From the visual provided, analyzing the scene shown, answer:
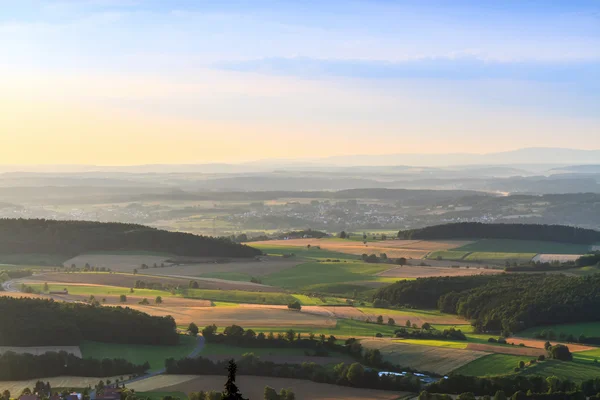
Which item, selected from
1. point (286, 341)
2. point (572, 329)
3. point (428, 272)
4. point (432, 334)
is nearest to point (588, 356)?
point (432, 334)

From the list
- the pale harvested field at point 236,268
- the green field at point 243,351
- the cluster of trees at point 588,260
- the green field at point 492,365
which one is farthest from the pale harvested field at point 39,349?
the cluster of trees at point 588,260

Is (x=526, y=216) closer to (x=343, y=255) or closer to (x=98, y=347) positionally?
(x=343, y=255)

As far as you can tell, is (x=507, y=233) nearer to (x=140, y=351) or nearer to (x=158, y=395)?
(x=140, y=351)

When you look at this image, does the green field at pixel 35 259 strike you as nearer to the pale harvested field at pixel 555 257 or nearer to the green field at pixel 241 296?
the green field at pixel 241 296

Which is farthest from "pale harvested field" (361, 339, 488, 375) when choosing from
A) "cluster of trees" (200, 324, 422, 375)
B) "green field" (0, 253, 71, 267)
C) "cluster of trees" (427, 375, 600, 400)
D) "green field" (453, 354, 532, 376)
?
"green field" (0, 253, 71, 267)

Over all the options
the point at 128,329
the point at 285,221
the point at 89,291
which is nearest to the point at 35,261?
the point at 89,291
